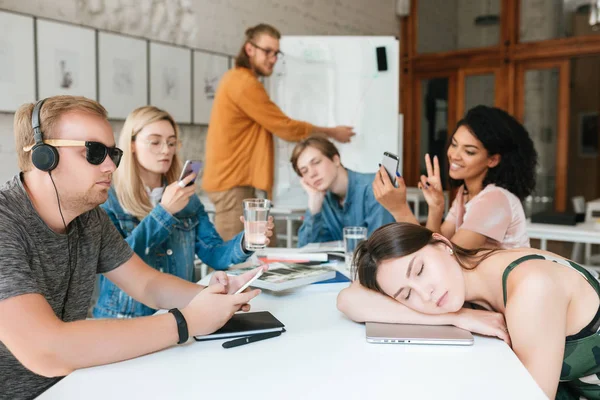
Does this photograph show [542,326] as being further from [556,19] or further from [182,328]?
[556,19]

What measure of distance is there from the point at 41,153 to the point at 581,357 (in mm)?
1217

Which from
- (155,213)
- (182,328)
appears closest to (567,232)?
(155,213)

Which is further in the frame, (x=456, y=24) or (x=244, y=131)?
(x=456, y=24)

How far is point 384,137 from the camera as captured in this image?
12.5 ft

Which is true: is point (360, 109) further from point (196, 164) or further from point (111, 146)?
point (111, 146)

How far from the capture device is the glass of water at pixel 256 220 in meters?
1.67

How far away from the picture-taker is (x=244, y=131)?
11.5 ft

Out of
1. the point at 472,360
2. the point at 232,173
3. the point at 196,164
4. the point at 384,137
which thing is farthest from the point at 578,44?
the point at 472,360

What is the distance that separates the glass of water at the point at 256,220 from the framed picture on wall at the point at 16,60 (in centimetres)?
209

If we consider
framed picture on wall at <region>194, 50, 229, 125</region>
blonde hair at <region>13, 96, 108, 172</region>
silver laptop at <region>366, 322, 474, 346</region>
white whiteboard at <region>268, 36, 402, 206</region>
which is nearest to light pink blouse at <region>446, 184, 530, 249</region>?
silver laptop at <region>366, 322, 474, 346</region>

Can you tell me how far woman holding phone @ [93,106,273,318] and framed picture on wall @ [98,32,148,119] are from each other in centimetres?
168

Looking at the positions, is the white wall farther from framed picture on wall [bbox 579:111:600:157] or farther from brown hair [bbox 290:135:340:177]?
framed picture on wall [bbox 579:111:600:157]

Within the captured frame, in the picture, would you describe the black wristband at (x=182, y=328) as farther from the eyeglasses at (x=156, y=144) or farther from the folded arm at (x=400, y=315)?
the eyeglasses at (x=156, y=144)

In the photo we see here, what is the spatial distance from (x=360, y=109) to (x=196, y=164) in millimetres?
2130
